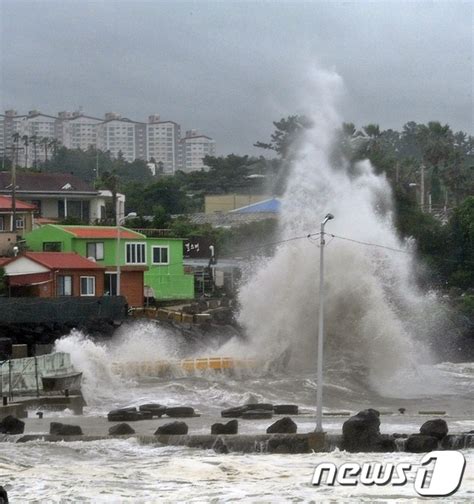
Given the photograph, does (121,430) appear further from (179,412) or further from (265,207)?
(265,207)

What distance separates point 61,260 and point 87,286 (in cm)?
178

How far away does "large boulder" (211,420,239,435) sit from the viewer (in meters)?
32.6

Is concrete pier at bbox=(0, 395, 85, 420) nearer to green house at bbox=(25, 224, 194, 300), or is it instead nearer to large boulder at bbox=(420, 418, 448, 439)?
large boulder at bbox=(420, 418, 448, 439)

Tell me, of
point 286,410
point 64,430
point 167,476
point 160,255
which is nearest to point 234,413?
point 286,410

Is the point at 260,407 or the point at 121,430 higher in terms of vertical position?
the point at 260,407

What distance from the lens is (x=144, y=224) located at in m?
89.8

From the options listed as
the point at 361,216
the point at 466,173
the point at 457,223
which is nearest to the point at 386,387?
the point at 361,216

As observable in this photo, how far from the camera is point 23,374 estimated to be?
42531 millimetres

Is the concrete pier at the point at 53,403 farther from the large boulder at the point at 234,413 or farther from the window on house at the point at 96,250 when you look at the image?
the window on house at the point at 96,250

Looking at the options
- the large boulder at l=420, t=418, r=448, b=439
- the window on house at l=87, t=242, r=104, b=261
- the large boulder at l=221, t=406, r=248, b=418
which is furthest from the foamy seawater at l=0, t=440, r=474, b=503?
the window on house at l=87, t=242, r=104, b=261

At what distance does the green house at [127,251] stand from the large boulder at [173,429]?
31.8 metres

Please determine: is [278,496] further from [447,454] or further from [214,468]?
[447,454]

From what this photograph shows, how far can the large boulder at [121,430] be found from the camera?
109 feet

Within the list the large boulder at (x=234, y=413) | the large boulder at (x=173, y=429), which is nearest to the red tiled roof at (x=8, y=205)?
the large boulder at (x=234, y=413)
